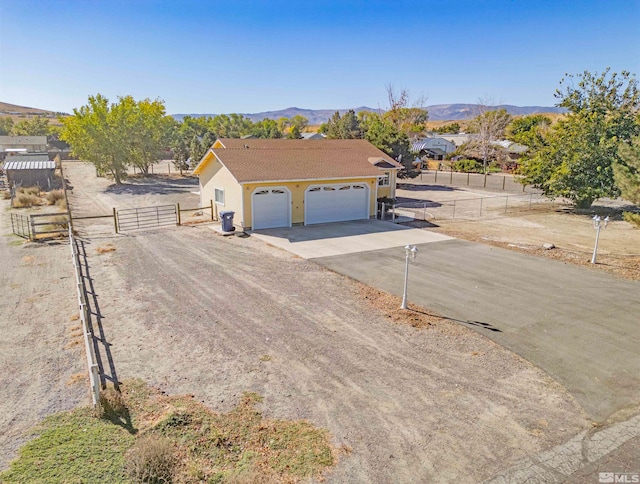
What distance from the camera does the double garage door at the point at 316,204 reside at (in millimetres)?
21484

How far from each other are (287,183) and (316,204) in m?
2.12

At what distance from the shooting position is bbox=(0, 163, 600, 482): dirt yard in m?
6.74

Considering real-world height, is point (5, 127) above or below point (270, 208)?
above

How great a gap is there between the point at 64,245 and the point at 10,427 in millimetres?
13252

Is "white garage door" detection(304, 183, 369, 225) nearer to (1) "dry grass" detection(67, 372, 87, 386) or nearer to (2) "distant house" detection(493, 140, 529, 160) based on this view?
(1) "dry grass" detection(67, 372, 87, 386)

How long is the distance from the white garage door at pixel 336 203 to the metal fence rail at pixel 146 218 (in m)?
7.17

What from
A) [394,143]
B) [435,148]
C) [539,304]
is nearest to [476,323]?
[539,304]

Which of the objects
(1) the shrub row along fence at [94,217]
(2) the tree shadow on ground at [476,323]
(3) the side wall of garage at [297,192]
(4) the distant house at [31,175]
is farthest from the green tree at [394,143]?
(4) the distant house at [31,175]

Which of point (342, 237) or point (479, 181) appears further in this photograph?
point (479, 181)

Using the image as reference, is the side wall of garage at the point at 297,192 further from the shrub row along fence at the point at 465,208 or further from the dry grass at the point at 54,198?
the dry grass at the point at 54,198

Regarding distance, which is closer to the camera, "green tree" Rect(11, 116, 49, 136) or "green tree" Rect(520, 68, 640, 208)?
"green tree" Rect(520, 68, 640, 208)

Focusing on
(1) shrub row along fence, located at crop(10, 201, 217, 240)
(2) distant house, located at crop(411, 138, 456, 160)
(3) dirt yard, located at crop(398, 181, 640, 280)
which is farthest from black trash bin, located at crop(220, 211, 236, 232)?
(2) distant house, located at crop(411, 138, 456, 160)

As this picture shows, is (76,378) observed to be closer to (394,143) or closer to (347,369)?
(347,369)

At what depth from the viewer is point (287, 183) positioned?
21734mm
